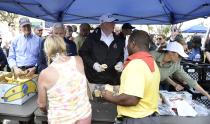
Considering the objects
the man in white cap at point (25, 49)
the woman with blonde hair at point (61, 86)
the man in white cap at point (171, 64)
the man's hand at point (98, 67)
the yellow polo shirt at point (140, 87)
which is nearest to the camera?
the yellow polo shirt at point (140, 87)

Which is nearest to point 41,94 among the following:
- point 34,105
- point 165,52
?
point 34,105

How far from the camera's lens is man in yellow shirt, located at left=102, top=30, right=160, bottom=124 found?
231 centimetres

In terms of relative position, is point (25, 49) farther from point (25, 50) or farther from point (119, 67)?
point (119, 67)

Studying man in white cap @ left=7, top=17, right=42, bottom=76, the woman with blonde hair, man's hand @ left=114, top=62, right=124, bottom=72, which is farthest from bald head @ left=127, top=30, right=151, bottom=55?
man in white cap @ left=7, top=17, right=42, bottom=76

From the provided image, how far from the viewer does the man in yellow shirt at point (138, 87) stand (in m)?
2.31

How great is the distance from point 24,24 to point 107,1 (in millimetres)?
1450

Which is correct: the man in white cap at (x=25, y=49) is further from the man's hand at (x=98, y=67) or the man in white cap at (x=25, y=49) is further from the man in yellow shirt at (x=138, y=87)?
the man in yellow shirt at (x=138, y=87)

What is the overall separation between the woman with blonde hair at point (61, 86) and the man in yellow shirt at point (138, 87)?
27 cm

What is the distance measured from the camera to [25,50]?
4.98 meters

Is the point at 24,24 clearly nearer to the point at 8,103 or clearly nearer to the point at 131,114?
the point at 8,103

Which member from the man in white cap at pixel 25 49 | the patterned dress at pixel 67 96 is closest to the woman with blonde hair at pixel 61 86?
the patterned dress at pixel 67 96

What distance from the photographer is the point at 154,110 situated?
8.34 ft

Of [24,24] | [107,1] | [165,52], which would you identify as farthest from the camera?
[24,24]

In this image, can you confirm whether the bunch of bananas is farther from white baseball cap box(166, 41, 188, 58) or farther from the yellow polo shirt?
white baseball cap box(166, 41, 188, 58)
